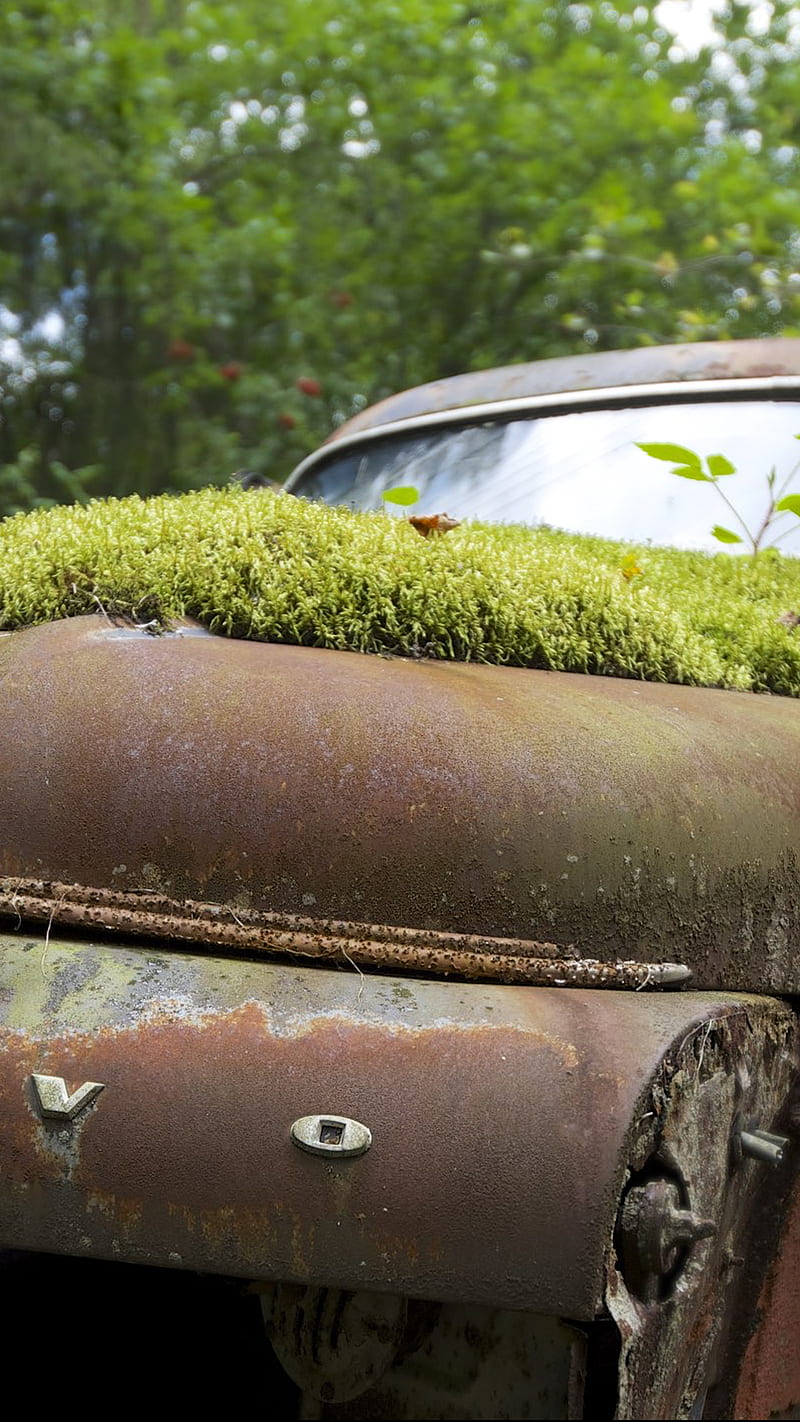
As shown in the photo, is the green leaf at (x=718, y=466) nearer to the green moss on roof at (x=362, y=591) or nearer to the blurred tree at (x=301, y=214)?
the green moss on roof at (x=362, y=591)

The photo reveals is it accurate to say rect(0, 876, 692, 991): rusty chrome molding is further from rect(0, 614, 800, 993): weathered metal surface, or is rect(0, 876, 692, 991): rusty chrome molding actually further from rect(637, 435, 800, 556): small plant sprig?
rect(637, 435, 800, 556): small plant sprig

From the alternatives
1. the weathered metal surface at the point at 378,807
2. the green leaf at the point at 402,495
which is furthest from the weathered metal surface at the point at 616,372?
the weathered metal surface at the point at 378,807

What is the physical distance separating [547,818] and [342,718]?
24 centimetres

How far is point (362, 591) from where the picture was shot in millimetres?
1685

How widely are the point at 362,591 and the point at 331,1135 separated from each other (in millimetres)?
724

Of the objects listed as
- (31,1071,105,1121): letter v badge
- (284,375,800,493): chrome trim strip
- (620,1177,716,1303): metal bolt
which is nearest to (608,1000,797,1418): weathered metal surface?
(620,1177,716,1303): metal bolt

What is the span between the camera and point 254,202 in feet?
38.4

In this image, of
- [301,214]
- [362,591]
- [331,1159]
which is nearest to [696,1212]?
[331,1159]

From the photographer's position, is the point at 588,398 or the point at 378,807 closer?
the point at 378,807

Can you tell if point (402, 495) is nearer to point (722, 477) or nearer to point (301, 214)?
point (722, 477)

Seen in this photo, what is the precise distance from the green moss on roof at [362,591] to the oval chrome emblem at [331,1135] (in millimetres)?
623

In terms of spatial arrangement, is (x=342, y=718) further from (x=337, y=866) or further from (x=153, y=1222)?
(x=153, y=1222)

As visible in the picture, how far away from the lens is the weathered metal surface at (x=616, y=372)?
2.93m

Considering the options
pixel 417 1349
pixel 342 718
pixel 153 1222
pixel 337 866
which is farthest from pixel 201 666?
pixel 417 1349
